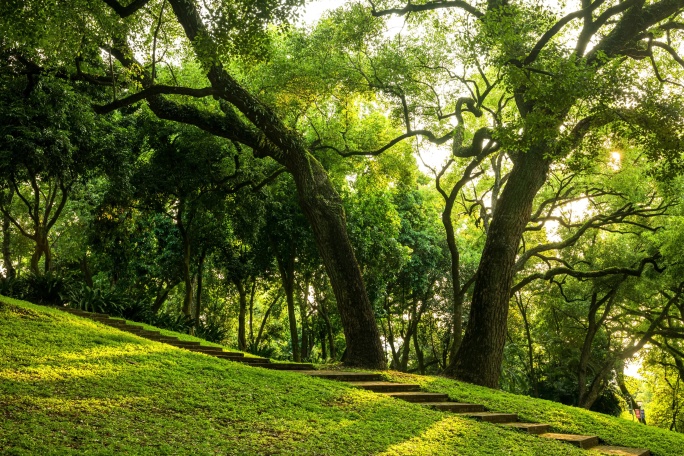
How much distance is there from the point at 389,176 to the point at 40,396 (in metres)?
11.4

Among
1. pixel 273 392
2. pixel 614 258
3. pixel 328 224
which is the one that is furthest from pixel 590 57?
pixel 614 258

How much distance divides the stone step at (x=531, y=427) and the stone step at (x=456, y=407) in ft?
2.13

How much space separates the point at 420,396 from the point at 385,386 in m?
0.60

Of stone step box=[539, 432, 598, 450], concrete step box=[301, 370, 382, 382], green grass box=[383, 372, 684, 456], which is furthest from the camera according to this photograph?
concrete step box=[301, 370, 382, 382]

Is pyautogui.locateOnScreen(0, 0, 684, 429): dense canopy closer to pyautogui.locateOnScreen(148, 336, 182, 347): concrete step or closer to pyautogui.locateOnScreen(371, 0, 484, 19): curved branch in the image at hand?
pyautogui.locateOnScreen(371, 0, 484, 19): curved branch

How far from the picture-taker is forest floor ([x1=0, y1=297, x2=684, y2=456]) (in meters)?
4.46

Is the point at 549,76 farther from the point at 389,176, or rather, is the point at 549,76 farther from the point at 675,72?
the point at 389,176

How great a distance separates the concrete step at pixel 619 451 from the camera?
6.85m

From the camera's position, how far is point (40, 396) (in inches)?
199

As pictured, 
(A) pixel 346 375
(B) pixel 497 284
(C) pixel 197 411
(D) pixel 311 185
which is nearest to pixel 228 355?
(A) pixel 346 375

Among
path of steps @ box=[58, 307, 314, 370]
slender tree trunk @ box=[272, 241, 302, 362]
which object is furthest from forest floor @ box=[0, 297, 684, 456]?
slender tree trunk @ box=[272, 241, 302, 362]

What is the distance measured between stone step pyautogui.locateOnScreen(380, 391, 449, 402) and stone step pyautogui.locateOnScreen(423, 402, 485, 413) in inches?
9.2

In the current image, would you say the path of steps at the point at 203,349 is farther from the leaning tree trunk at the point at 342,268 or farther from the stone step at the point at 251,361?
the leaning tree trunk at the point at 342,268

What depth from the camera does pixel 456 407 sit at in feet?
25.8
